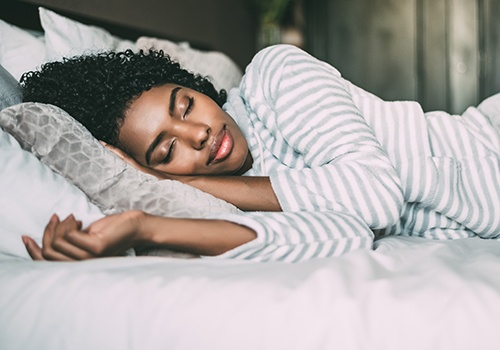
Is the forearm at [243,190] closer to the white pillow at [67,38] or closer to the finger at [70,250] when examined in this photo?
the finger at [70,250]

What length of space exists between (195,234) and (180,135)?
397 millimetres

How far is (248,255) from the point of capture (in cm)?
94

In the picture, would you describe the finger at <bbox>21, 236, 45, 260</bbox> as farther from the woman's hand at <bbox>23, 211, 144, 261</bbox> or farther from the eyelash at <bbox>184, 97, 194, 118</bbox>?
the eyelash at <bbox>184, 97, 194, 118</bbox>

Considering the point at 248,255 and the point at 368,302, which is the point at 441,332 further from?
the point at 248,255

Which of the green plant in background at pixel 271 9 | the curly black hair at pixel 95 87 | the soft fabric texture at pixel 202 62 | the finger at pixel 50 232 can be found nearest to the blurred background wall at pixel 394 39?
the green plant in background at pixel 271 9

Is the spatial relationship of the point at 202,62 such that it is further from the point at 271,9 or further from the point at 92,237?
the point at 271,9


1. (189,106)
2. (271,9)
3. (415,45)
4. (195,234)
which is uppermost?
(271,9)

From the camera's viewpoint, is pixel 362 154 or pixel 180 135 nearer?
pixel 362 154

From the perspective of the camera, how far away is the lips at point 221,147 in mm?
1278

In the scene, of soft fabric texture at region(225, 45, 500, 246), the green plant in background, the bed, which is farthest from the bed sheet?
the green plant in background

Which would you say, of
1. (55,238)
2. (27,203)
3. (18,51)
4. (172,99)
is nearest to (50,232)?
(55,238)

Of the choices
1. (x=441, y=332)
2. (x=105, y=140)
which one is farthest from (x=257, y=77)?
(x=441, y=332)

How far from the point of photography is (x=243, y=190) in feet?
3.89

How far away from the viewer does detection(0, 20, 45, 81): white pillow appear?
1.51 metres
